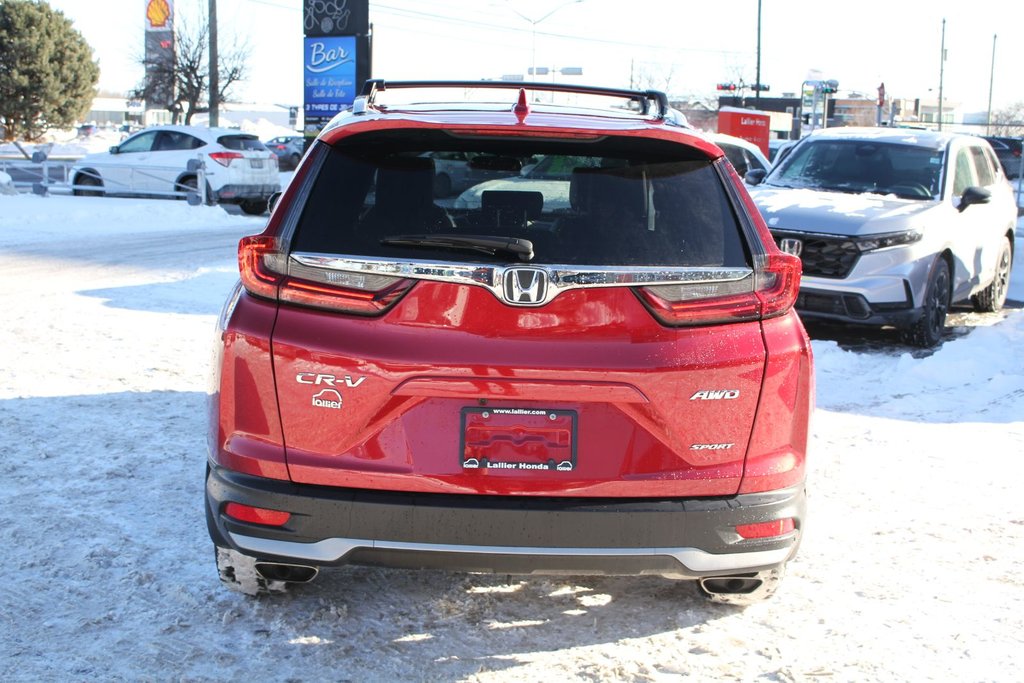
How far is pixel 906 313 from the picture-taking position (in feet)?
30.6

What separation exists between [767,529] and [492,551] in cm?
87

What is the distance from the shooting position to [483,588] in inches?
169

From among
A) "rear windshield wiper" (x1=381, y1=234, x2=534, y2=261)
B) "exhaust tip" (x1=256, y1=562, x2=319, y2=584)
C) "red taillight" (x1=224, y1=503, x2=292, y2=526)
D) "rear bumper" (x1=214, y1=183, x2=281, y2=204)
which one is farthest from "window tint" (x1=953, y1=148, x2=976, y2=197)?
"rear bumper" (x1=214, y1=183, x2=281, y2=204)

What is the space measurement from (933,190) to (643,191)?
303 inches

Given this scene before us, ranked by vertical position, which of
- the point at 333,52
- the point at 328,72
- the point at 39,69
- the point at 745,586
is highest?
the point at 39,69

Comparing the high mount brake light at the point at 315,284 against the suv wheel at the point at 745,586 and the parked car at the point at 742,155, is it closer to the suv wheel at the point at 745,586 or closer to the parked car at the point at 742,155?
the suv wheel at the point at 745,586

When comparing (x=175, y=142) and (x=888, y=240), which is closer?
(x=888, y=240)

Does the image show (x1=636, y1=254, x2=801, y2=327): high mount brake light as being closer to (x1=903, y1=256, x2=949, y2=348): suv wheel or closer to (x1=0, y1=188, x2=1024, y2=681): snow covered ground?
(x1=0, y1=188, x2=1024, y2=681): snow covered ground

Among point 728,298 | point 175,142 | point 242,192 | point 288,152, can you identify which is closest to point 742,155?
point 242,192

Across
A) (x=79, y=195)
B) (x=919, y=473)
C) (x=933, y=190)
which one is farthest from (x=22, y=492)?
(x=79, y=195)

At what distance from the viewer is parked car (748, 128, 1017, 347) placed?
9289 mm

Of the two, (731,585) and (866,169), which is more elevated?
(866,169)

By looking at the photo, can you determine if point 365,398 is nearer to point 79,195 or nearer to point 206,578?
point 206,578

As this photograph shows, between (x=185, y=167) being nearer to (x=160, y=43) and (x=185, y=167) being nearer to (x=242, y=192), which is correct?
(x=242, y=192)
